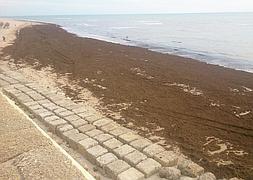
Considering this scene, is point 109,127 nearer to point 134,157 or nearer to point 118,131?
point 118,131

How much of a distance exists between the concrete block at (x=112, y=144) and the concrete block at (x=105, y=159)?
23 cm

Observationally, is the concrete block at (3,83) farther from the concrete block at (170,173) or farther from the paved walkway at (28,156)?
the concrete block at (170,173)

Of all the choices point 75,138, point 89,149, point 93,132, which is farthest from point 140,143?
point 75,138

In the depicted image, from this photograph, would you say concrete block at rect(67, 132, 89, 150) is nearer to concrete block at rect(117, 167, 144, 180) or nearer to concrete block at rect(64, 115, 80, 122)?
concrete block at rect(64, 115, 80, 122)

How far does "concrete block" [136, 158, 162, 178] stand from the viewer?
448 centimetres

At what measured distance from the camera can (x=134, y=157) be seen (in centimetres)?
484

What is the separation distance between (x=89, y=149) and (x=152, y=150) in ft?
3.53

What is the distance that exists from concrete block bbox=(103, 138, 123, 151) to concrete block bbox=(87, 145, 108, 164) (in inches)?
3.8

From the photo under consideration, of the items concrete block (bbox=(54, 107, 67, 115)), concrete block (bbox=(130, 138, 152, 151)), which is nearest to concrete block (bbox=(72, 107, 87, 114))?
concrete block (bbox=(54, 107, 67, 115))

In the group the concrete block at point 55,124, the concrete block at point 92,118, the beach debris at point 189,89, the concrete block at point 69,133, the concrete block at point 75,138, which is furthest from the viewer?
the beach debris at point 189,89

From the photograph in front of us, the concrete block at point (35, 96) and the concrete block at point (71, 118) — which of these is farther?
the concrete block at point (35, 96)

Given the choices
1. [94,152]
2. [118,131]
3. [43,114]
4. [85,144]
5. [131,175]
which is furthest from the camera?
[43,114]

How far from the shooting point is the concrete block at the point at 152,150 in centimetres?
498

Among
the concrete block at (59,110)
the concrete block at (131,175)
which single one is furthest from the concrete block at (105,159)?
the concrete block at (59,110)
